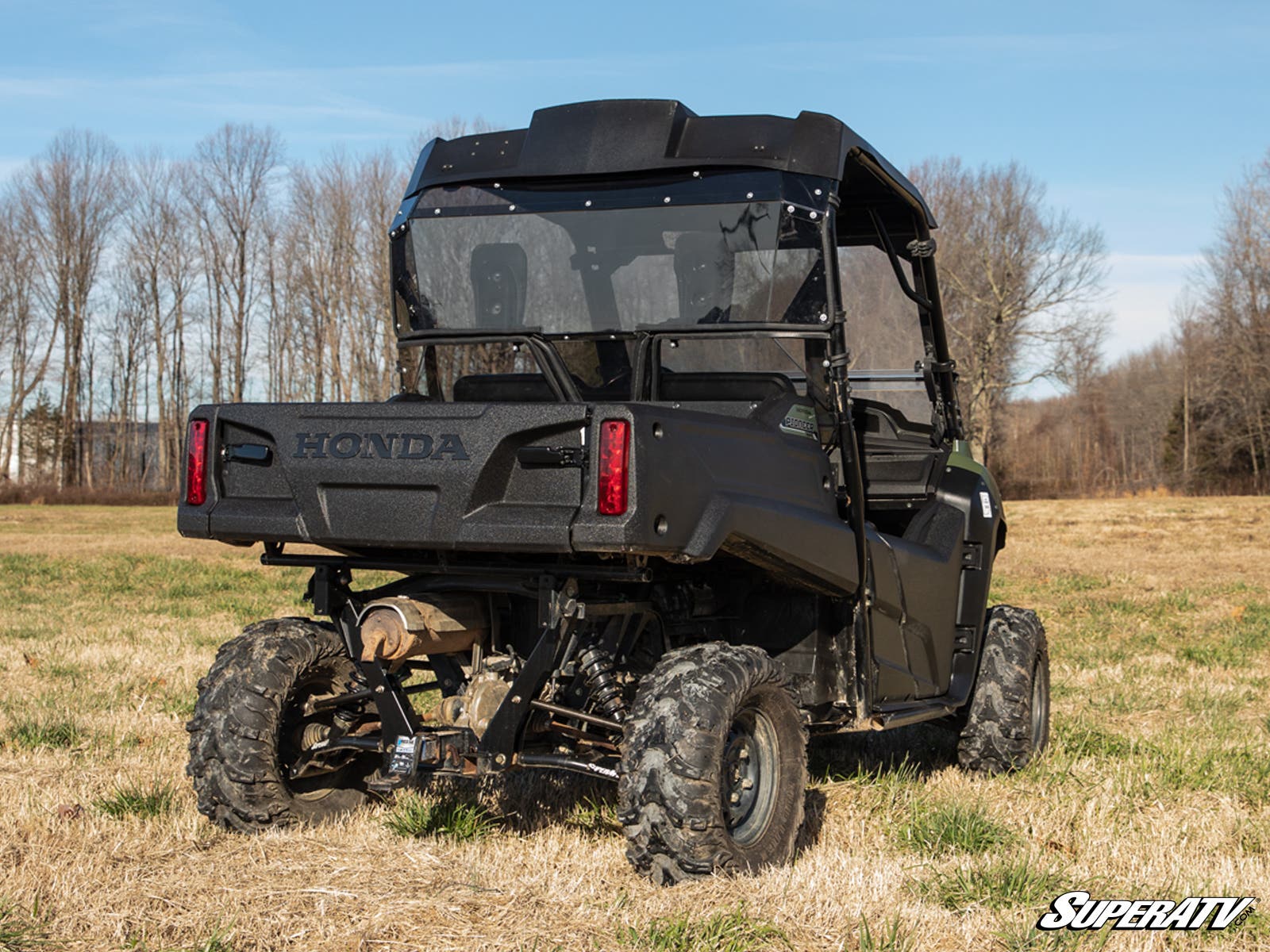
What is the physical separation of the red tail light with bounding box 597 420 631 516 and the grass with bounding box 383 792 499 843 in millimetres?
1522

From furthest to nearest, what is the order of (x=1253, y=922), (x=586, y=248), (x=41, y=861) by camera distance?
(x=586, y=248) → (x=41, y=861) → (x=1253, y=922)

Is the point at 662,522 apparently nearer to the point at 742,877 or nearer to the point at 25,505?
the point at 742,877

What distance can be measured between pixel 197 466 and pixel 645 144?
75.4 inches

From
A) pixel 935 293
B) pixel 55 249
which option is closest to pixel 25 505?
pixel 55 249

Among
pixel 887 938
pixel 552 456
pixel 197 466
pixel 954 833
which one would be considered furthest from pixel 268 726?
pixel 954 833

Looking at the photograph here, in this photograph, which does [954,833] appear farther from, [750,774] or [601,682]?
[601,682]

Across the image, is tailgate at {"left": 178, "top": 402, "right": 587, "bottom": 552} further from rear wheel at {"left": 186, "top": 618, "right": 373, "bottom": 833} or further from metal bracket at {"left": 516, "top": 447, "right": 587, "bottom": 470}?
rear wheel at {"left": 186, "top": 618, "right": 373, "bottom": 833}

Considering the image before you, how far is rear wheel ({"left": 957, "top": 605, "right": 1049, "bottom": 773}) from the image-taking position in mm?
6316

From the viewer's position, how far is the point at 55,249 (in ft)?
186

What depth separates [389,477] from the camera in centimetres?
440

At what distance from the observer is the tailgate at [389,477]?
423 cm

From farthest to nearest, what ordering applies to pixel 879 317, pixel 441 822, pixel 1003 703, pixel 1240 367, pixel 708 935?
pixel 1240 367, pixel 879 317, pixel 1003 703, pixel 441 822, pixel 708 935

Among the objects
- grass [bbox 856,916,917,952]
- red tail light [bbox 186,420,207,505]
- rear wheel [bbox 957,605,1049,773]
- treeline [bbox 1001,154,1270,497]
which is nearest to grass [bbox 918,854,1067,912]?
grass [bbox 856,916,917,952]

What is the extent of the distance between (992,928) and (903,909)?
0.25 meters
